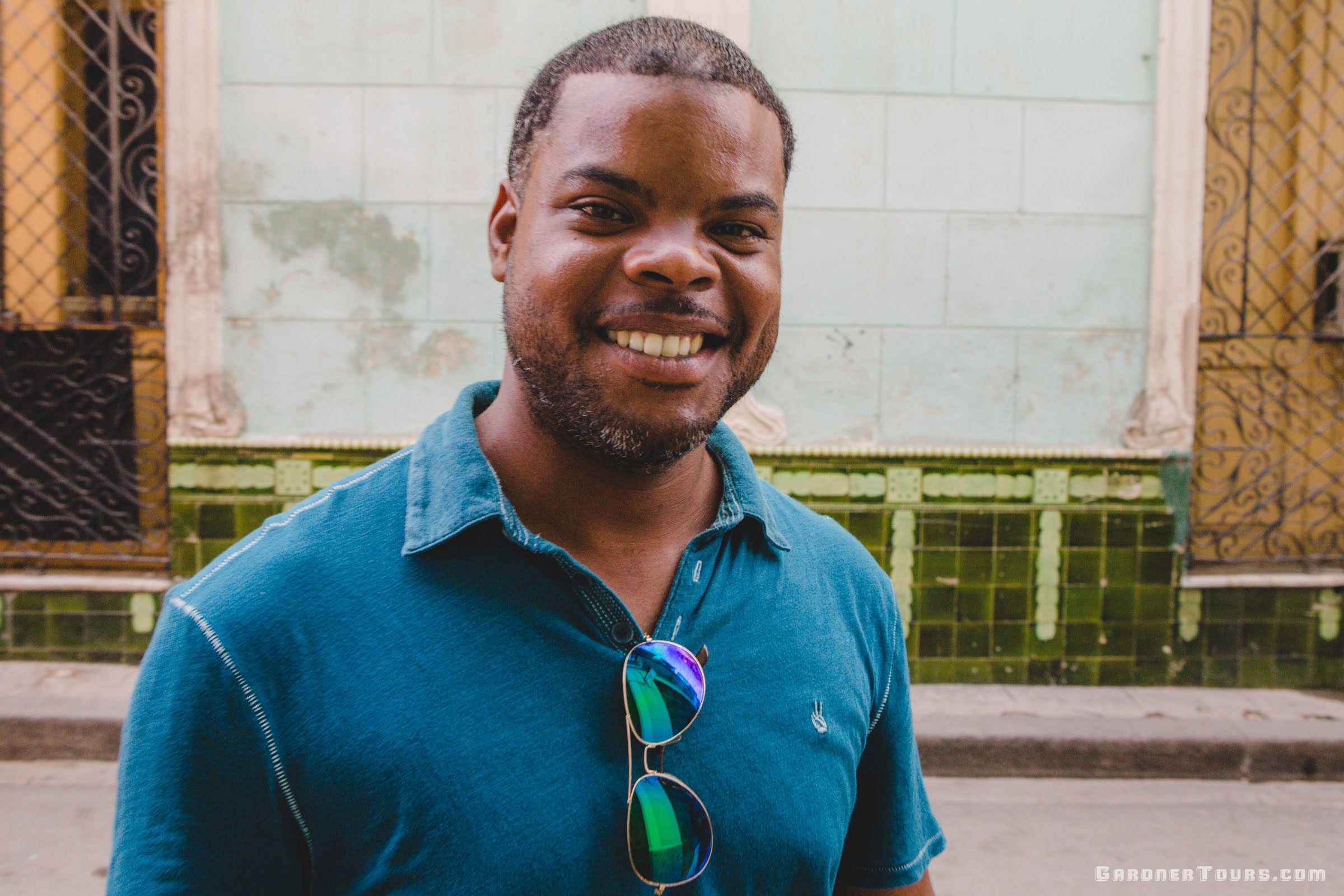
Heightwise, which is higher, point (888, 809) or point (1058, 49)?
point (1058, 49)

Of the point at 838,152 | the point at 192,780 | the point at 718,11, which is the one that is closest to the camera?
the point at 192,780

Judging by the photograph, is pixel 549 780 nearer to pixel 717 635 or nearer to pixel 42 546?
pixel 717 635

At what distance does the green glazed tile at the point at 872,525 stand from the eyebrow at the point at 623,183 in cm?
394

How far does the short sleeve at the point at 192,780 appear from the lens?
104 centimetres

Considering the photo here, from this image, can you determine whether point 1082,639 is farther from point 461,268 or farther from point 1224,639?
point 461,268

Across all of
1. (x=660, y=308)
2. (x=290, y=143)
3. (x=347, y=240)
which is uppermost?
(x=290, y=143)

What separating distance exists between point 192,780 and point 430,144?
4397 mm

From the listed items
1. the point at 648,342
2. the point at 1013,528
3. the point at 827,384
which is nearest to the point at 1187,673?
the point at 1013,528

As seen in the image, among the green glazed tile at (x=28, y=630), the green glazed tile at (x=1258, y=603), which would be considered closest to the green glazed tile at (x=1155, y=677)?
the green glazed tile at (x=1258, y=603)

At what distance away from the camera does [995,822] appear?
414 centimetres

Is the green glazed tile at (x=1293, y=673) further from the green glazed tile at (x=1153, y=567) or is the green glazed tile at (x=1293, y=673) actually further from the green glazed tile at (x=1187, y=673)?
the green glazed tile at (x=1153, y=567)

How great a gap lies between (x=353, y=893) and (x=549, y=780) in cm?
25

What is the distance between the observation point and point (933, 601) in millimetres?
5133

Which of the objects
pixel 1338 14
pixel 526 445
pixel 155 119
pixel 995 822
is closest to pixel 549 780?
pixel 526 445
